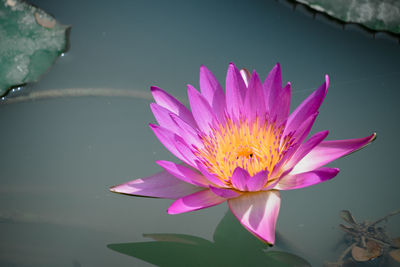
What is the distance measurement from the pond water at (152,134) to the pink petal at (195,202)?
0.25 metres

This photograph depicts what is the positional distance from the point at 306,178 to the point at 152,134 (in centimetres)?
81

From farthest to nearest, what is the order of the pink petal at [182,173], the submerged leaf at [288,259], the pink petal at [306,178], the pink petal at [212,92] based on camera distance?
the pink petal at [212,92] → the submerged leaf at [288,259] → the pink petal at [182,173] → the pink petal at [306,178]

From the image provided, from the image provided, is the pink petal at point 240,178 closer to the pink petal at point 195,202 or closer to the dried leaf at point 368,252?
the pink petal at point 195,202

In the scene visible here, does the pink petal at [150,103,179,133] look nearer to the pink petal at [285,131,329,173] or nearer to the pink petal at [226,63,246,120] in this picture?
the pink petal at [226,63,246,120]

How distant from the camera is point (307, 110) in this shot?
1.24 meters

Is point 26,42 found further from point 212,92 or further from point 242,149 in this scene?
point 242,149

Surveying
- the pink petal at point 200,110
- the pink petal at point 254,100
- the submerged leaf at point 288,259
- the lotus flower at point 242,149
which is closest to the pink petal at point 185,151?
the lotus flower at point 242,149

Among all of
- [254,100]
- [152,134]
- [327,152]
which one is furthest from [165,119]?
[327,152]

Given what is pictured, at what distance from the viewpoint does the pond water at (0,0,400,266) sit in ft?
4.53

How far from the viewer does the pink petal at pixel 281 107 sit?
1.24 m

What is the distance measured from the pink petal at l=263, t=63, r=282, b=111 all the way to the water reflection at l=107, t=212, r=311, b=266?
18.2 inches

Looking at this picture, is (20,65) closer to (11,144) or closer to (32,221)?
(11,144)

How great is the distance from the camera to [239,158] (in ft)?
4.25

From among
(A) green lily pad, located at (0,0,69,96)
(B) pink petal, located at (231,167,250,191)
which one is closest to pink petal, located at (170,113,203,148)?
(B) pink petal, located at (231,167,250,191)
